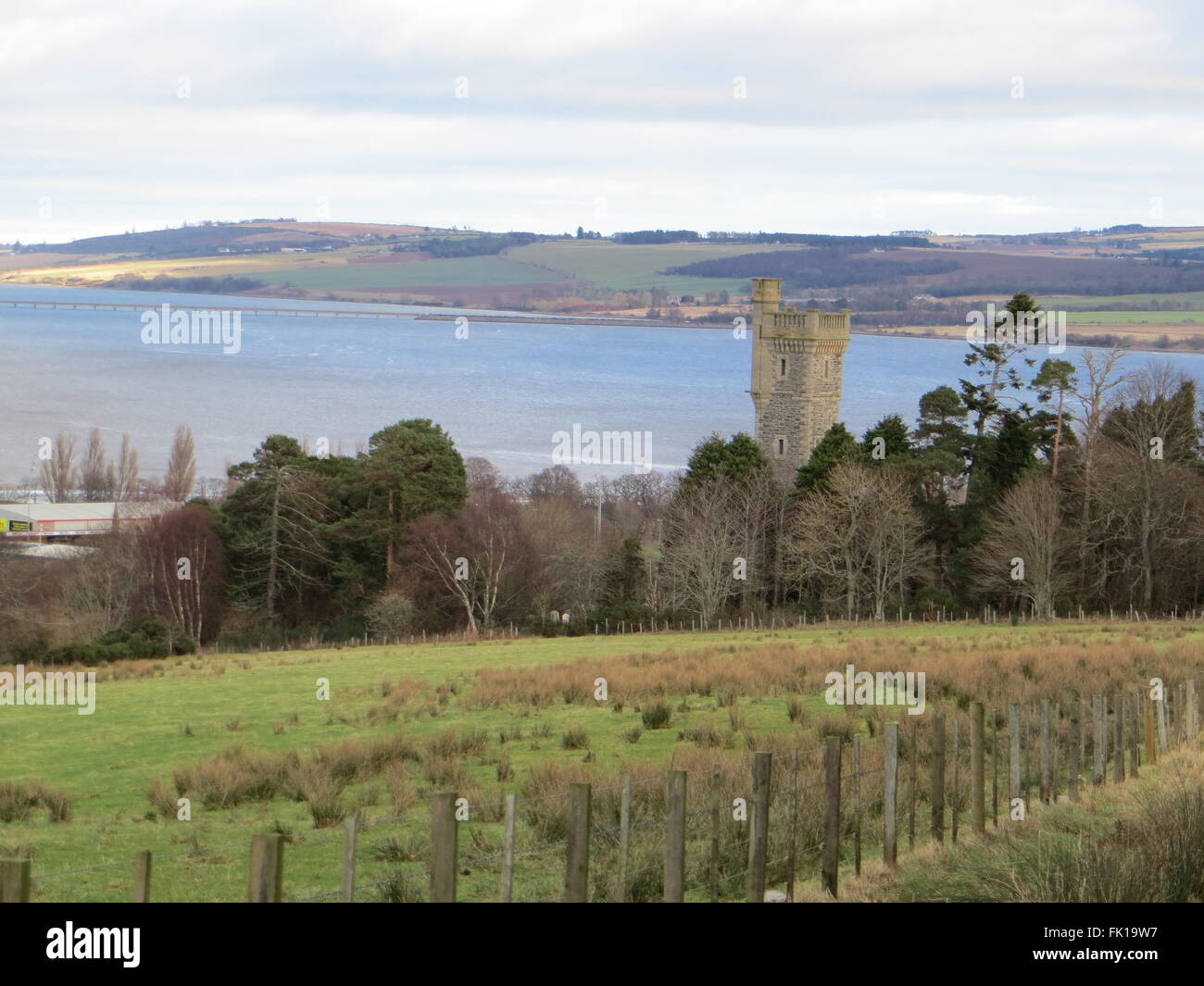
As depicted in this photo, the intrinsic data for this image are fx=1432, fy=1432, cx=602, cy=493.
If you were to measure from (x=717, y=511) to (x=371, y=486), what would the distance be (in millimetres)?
12745

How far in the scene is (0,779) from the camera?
16.3 m

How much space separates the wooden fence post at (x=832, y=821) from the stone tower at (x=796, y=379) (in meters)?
54.8

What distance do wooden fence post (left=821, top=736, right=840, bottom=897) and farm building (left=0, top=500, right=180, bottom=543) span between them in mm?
73112

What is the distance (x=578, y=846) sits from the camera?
8.48 metres

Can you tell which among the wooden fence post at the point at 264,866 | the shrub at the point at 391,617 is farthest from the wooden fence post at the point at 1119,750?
the shrub at the point at 391,617

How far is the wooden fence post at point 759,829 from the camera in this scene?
957 centimetres

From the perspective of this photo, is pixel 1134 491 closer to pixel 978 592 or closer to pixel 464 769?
pixel 978 592

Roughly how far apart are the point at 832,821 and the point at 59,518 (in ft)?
278

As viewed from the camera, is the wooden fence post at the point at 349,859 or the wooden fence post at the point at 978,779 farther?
the wooden fence post at the point at 978,779

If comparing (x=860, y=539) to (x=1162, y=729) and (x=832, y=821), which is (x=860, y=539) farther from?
(x=832, y=821)

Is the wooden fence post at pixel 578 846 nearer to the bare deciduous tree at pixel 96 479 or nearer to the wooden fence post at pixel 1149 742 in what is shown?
the wooden fence post at pixel 1149 742

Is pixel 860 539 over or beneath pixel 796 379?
beneath

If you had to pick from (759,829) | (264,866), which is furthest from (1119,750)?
(264,866)

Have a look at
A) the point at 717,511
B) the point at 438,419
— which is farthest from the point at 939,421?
the point at 438,419
